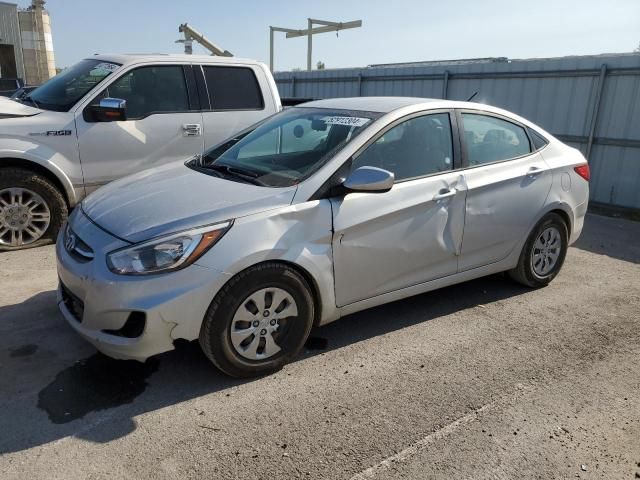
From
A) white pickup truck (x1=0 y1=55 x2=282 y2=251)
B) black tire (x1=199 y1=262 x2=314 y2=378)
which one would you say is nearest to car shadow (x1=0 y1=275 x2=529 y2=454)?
black tire (x1=199 y1=262 x2=314 y2=378)

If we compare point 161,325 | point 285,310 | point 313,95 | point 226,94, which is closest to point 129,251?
point 161,325

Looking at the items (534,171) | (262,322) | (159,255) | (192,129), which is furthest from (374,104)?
(192,129)

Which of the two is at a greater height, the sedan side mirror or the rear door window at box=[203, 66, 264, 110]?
the rear door window at box=[203, 66, 264, 110]

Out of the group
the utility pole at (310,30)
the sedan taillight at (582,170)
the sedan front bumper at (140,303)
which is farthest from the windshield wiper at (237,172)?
the utility pole at (310,30)

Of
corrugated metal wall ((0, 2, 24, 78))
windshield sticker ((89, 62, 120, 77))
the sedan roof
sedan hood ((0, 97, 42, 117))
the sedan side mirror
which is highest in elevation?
corrugated metal wall ((0, 2, 24, 78))

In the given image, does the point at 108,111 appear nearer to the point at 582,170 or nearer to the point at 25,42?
the point at 582,170

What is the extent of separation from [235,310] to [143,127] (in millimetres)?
3532

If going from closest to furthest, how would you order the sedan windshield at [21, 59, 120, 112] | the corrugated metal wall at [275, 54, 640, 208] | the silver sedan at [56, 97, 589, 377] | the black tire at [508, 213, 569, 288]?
the silver sedan at [56, 97, 589, 377], the black tire at [508, 213, 569, 288], the sedan windshield at [21, 59, 120, 112], the corrugated metal wall at [275, 54, 640, 208]

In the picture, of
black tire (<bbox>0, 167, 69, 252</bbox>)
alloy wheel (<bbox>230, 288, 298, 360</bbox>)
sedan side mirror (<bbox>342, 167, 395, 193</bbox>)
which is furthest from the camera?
black tire (<bbox>0, 167, 69, 252</bbox>)

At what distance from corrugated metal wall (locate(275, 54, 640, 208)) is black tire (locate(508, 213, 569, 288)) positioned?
4.60m

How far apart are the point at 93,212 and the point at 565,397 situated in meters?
3.16

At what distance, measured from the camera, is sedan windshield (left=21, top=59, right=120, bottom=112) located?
5652 mm

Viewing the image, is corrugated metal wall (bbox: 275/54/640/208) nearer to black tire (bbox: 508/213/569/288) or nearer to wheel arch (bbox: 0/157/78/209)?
black tire (bbox: 508/213/569/288)

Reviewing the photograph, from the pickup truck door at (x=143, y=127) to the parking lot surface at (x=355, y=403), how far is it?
1756 mm
